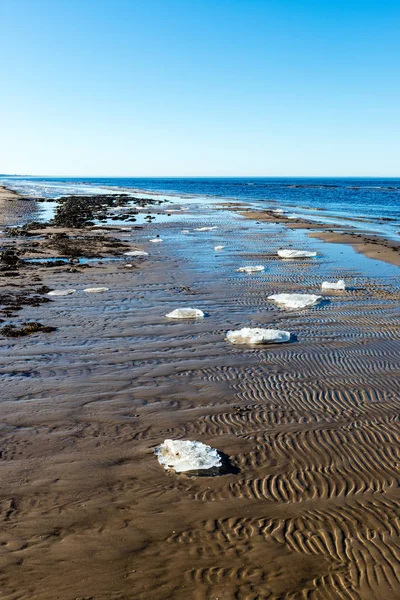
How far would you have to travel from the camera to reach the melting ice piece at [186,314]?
1453 centimetres

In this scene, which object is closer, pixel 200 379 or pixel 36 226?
pixel 200 379

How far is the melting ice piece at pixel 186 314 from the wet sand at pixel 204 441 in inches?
16.8

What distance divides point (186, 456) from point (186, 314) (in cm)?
766

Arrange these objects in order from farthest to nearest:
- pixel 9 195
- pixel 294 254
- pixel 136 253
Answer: pixel 9 195 → pixel 136 253 → pixel 294 254

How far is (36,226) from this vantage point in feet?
125

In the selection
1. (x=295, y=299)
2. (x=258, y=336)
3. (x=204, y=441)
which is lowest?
(x=204, y=441)

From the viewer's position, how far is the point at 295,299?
53.9 ft

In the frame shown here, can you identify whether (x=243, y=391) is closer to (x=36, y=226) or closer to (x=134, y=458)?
(x=134, y=458)

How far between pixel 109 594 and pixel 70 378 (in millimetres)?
5647

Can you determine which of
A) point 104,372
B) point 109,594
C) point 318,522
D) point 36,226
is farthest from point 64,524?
point 36,226

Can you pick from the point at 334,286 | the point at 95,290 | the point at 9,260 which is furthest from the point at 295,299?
the point at 9,260

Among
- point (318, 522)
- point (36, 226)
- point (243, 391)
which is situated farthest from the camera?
point (36, 226)

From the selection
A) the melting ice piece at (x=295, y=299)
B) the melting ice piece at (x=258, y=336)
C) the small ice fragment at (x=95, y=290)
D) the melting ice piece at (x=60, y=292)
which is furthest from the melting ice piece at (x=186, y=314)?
the melting ice piece at (x=60, y=292)

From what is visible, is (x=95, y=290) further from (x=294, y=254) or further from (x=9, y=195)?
(x=9, y=195)
